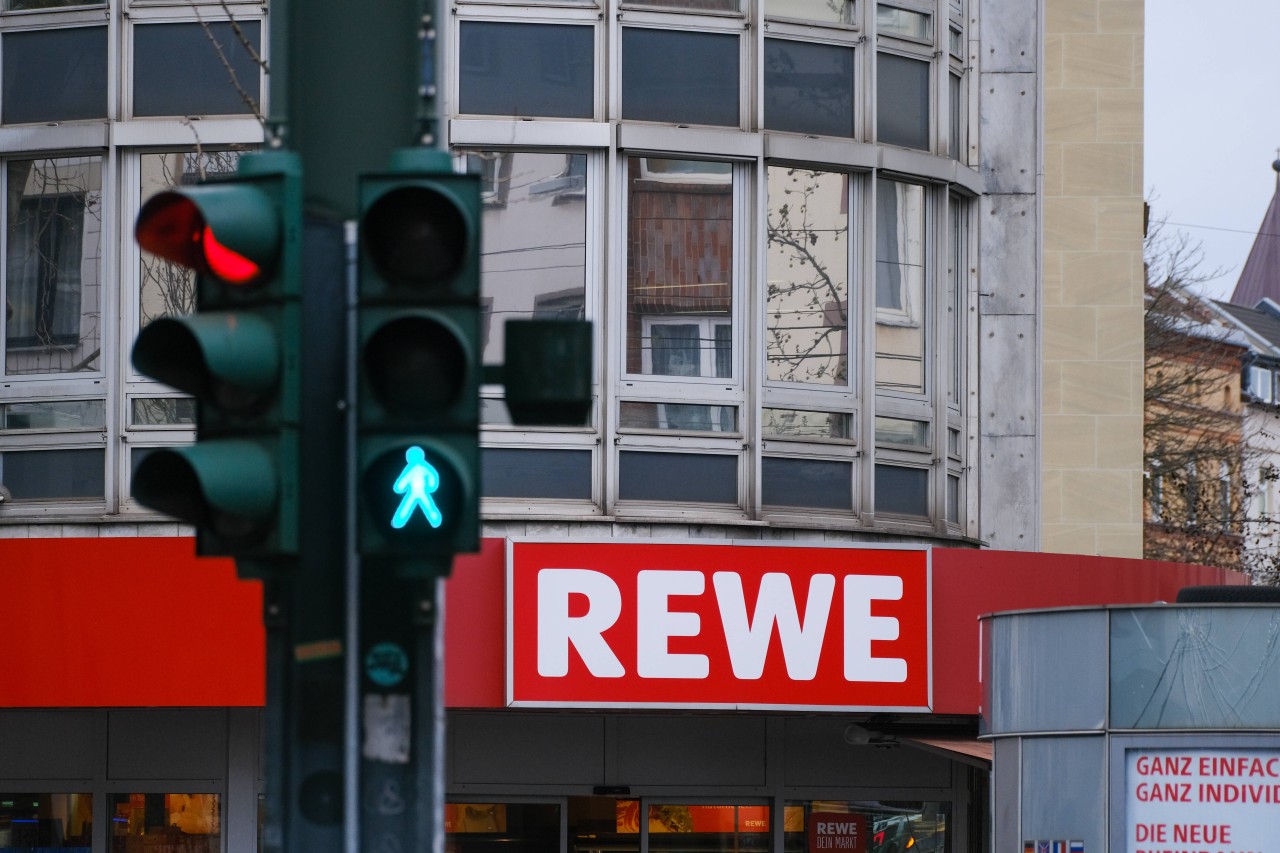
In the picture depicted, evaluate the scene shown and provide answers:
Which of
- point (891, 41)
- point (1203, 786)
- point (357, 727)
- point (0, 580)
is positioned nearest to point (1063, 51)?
point (891, 41)

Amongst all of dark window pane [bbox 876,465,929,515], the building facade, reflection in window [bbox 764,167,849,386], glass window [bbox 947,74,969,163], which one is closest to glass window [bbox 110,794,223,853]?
the building facade

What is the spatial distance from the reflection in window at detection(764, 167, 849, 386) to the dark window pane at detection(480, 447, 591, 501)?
63.4 inches

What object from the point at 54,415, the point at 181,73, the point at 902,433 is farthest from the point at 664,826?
the point at 181,73

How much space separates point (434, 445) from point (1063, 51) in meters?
12.8

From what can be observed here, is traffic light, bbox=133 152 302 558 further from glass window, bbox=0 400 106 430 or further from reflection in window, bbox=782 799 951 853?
reflection in window, bbox=782 799 951 853

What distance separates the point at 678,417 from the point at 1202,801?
15.9ft

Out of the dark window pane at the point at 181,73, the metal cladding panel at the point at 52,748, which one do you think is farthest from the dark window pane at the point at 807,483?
the metal cladding panel at the point at 52,748

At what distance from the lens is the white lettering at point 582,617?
13.3 m

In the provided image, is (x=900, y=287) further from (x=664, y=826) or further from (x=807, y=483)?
(x=664, y=826)

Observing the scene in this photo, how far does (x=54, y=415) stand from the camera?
46.8 feet

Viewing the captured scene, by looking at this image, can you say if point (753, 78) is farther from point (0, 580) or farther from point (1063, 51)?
point (0, 580)

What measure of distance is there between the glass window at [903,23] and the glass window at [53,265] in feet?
18.8

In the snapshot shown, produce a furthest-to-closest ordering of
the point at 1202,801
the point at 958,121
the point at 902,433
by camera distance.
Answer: the point at 958,121
the point at 902,433
the point at 1202,801

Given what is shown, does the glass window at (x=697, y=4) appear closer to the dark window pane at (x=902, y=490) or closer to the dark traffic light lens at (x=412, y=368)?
the dark window pane at (x=902, y=490)
